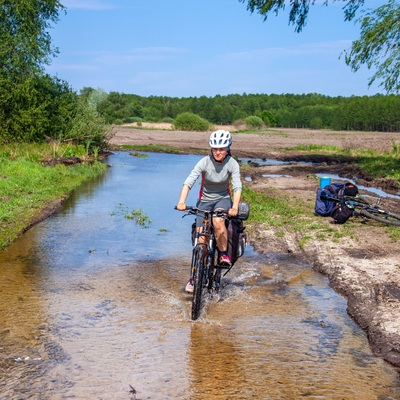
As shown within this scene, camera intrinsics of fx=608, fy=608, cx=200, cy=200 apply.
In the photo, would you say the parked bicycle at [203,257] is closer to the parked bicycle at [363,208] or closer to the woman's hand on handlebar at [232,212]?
the woman's hand on handlebar at [232,212]

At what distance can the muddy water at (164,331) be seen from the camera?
17.6ft

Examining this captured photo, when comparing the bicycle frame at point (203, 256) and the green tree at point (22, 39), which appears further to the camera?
the green tree at point (22, 39)

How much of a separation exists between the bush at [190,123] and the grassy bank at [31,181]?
44.2 metres

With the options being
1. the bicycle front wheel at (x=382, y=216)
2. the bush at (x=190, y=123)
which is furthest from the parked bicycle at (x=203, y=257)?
the bush at (x=190, y=123)

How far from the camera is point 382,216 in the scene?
43.9ft

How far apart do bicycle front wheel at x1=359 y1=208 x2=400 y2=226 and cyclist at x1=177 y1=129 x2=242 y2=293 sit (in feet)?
19.3

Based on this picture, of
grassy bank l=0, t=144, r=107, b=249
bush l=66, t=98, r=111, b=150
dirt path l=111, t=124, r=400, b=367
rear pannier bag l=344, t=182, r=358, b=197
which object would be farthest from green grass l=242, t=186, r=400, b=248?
bush l=66, t=98, r=111, b=150

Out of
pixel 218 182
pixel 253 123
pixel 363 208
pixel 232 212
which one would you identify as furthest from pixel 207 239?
pixel 253 123

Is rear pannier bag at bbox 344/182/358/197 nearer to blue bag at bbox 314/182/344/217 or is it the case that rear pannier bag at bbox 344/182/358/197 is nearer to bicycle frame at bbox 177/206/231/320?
blue bag at bbox 314/182/344/217

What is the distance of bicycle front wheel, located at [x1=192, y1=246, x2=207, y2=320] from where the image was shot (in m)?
6.88

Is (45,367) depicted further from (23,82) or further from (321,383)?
(23,82)

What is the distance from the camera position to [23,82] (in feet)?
90.7

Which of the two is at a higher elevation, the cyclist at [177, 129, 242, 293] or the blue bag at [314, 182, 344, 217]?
the cyclist at [177, 129, 242, 293]

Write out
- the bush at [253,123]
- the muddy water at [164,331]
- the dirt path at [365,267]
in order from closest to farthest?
the muddy water at [164,331]
the dirt path at [365,267]
the bush at [253,123]
